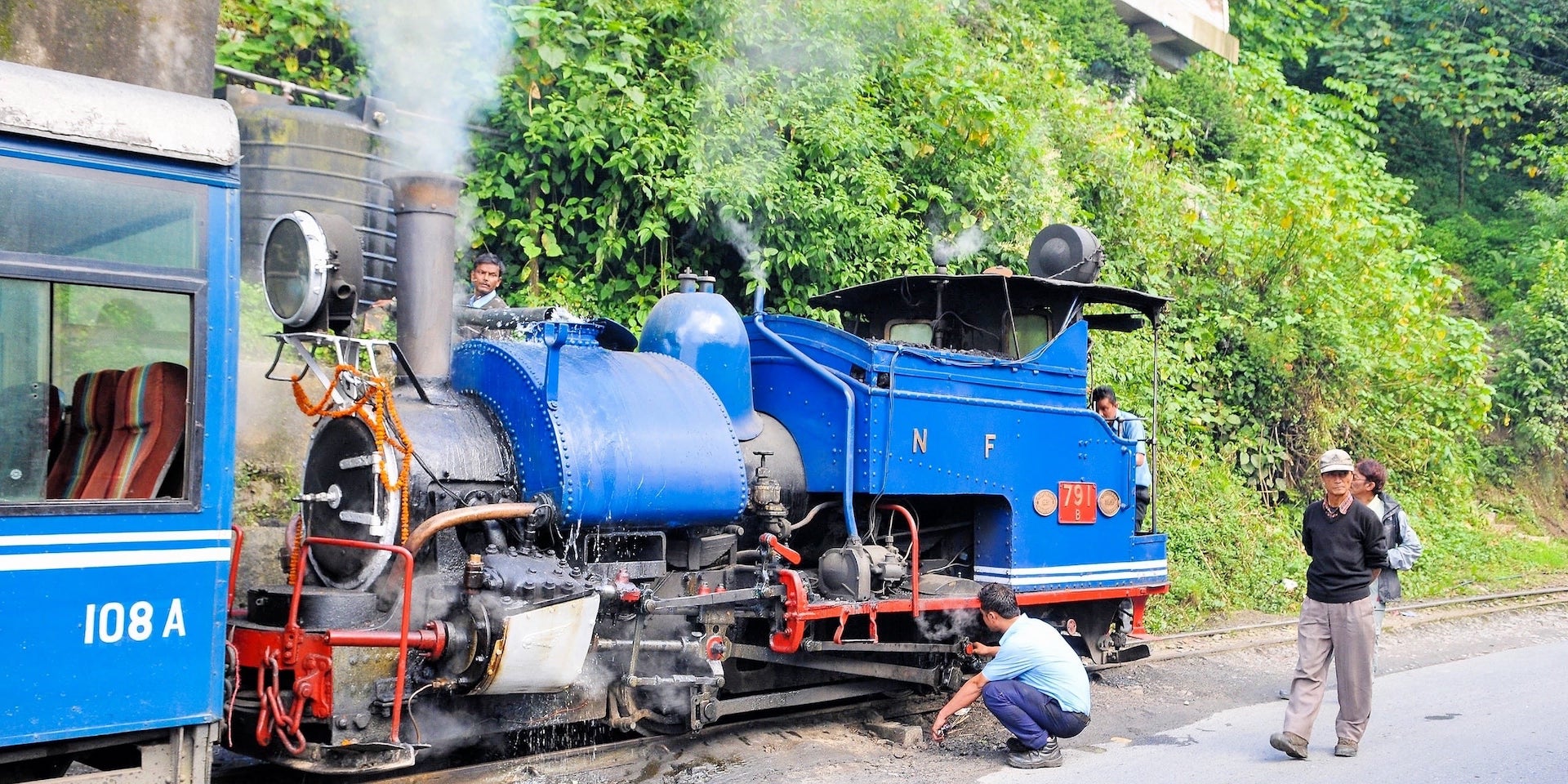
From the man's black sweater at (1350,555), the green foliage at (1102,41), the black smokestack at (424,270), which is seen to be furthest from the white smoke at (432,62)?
the green foliage at (1102,41)

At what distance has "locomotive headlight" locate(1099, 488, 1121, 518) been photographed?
27.6 feet

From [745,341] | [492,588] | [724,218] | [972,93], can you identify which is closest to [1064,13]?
[972,93]

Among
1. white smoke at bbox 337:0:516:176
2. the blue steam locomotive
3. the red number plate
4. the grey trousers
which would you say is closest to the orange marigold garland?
the blue steam locomotive

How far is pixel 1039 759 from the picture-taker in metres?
6.46

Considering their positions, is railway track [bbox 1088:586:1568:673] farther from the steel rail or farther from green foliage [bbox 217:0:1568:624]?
green foliage [bbox 217:0:1568:624]

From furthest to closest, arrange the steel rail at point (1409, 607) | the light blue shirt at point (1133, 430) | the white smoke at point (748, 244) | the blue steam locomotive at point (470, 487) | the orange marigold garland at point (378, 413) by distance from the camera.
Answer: the steel rail at point (1409, 607) < the white smoke at point (748, 244) < the light blue shirt at point (1133, 430) < the orange marigold garland at point (378, 413) < the blue steam locomotive at point (470, 487)

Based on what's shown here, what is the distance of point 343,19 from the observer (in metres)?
9.86

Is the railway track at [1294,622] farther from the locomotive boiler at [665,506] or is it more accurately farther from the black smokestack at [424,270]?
the black smokestack at [424,270]

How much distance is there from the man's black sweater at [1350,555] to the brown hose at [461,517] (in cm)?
403

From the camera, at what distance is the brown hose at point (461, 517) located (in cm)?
518

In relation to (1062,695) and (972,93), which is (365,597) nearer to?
(1062,695)

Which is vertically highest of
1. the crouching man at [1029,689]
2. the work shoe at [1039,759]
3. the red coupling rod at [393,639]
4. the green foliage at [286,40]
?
the green foliage at [286,40]

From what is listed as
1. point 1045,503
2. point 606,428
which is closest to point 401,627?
point 606,428

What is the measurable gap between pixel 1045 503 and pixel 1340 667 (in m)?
1.98
